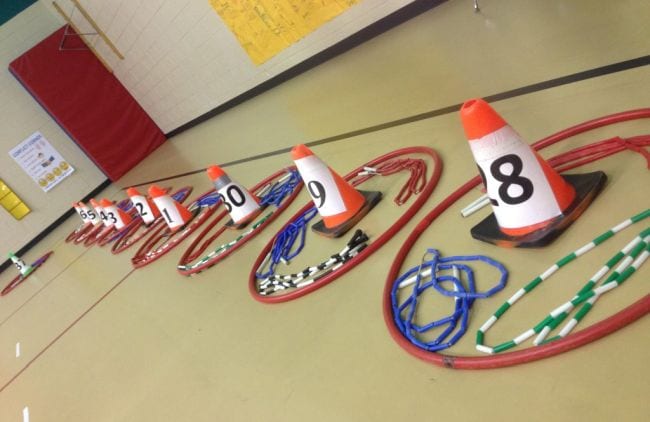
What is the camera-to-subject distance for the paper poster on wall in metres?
5.49

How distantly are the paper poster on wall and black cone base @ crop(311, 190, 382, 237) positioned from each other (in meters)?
5.30

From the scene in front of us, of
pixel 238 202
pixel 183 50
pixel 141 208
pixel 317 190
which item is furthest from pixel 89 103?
pixel 317 190

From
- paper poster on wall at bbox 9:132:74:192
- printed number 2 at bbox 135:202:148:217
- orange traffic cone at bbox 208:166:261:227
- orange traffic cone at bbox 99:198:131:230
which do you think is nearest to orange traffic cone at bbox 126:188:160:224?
printed number 2 at bbox 135:202:148:217

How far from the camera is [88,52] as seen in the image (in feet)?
19.2

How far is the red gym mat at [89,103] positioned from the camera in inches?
209

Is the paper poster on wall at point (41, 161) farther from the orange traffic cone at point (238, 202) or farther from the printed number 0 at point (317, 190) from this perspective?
the printed number 0 at point (317, 190)

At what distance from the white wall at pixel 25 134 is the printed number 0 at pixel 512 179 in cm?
590

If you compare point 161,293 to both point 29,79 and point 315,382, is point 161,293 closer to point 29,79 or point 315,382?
point 315,382

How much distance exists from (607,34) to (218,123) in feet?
12.8

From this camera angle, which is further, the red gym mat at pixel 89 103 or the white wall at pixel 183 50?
the red gym mat at pixel 89 103

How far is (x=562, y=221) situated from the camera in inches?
38.9

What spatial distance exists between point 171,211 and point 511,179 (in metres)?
2.02

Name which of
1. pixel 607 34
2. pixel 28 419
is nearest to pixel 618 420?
pixel 607 34

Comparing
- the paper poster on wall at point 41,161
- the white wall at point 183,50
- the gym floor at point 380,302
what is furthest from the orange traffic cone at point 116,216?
the paper poster on wall at point 41,161
